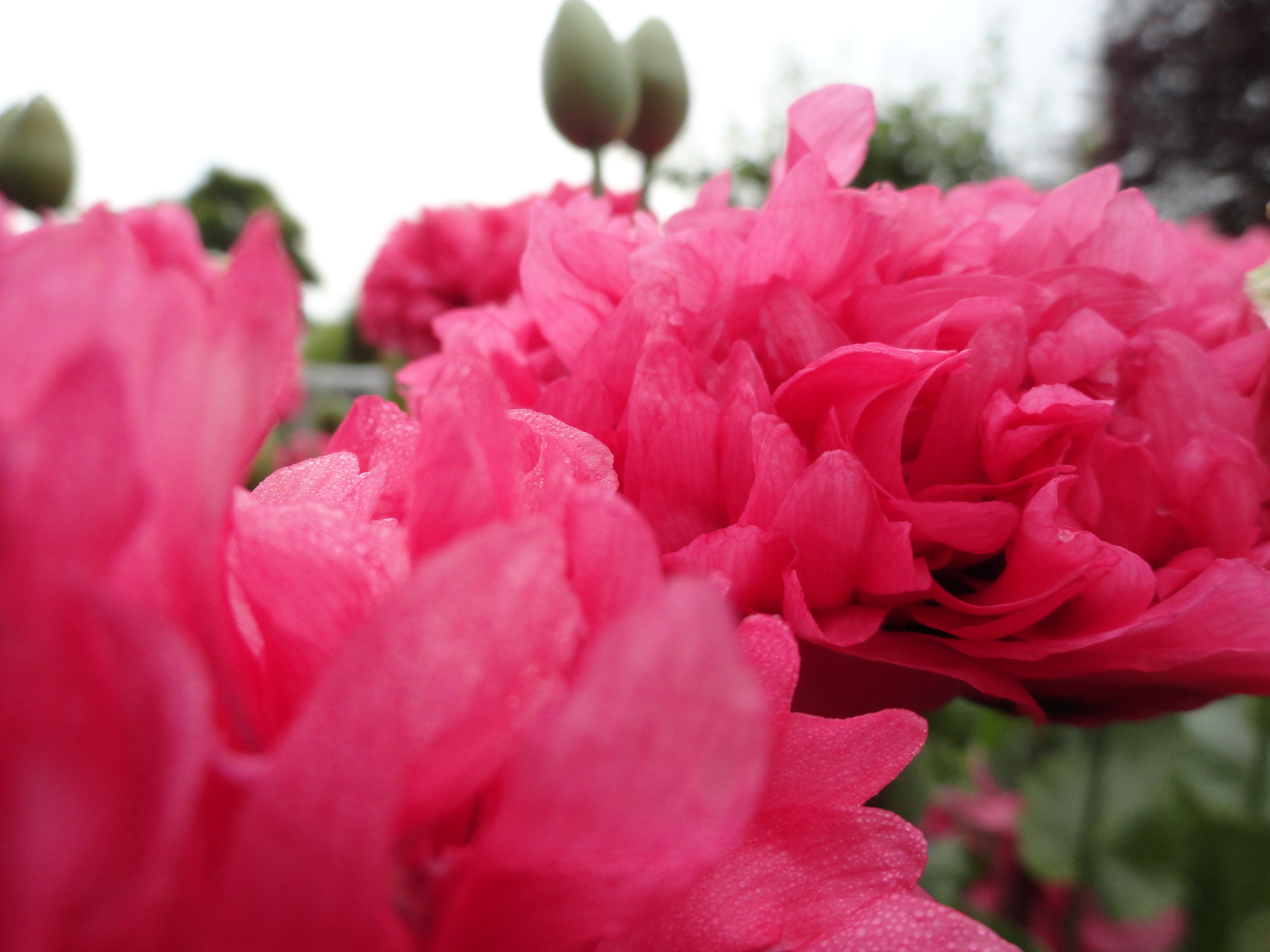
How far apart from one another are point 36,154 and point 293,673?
525mm

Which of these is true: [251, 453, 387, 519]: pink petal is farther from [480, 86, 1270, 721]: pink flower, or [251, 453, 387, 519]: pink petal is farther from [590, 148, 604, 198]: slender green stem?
[590, 148, 604, 198]: slender green stem

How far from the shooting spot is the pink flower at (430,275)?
109 centimetres

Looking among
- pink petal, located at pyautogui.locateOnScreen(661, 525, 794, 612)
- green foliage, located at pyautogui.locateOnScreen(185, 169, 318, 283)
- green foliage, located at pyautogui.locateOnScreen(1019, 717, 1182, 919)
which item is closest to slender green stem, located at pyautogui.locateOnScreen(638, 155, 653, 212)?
pink petal, located at pyautogui.locateOnScreen(661, 525, 794, 612)

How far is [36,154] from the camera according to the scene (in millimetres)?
532

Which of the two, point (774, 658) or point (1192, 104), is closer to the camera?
point (774, 658)

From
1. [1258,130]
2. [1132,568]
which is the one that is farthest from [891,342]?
[1258,130]

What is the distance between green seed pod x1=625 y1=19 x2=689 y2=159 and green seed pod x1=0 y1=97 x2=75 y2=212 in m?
0.32

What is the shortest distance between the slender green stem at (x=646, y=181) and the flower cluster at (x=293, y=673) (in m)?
0.46

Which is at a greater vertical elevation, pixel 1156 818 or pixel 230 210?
pixel 1156 818

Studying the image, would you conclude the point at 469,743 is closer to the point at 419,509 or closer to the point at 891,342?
the point at 419,509

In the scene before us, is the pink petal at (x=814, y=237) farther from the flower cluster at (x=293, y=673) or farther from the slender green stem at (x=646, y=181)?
the slender green stem at (x=646, y=181)

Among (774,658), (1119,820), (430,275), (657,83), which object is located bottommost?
(1119,820)

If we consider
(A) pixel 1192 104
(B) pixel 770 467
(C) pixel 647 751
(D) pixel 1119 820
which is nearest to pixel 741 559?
(B) pixel 770 467

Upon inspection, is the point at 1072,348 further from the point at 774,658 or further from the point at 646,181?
the point at 646,181
